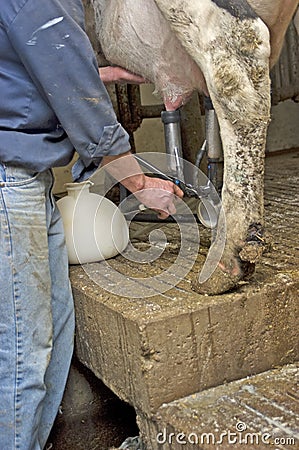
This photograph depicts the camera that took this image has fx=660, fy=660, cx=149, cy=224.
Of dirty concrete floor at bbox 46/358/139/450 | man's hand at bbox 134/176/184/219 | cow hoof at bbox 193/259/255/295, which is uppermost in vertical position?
man's hand at bbox 134/176/184/219

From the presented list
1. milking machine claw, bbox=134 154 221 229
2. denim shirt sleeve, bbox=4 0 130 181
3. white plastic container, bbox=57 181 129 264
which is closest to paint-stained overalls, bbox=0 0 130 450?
denim shirt sleeve, bbox=4 0 130 181

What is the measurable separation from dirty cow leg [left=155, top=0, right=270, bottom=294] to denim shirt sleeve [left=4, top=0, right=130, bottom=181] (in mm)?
310

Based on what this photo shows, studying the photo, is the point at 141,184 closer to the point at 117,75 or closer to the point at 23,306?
the point at 23,306

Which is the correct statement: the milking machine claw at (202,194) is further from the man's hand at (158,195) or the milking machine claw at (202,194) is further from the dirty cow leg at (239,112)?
the dirty cow leg at (239,112)

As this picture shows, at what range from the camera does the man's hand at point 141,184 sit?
186 cm

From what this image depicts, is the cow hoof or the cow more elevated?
the cow

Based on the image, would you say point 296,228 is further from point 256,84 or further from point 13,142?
point 13,142

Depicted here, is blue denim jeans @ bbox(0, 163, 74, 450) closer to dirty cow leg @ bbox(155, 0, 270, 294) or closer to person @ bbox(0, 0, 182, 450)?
person @ bbox(0, 0, 182, 450)

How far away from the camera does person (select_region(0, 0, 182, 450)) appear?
1.62m

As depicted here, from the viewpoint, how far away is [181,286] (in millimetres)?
1867

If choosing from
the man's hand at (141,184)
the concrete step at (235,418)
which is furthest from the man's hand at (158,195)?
the concrete step at (235,418)

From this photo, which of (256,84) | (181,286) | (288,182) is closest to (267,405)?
(181,286)

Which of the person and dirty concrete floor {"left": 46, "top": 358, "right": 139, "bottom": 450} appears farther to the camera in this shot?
dirty concrete floor {"left": 46, "top": 358, "right": 139, "bottom": 450}

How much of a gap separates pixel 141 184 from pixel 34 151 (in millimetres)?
370
